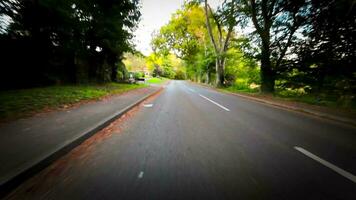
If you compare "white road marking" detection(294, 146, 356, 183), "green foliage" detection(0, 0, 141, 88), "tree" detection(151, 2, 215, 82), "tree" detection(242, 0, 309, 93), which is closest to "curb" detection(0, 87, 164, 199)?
"white road marking" detection(294, 146, 356, 183)

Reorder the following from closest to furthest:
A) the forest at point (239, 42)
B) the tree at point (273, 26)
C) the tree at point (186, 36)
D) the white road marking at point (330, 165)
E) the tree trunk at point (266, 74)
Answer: the white road marking at point (330, 165)
the forest at point (239, 42)
the tree at point (273, 26)
the tree trunk at point (266, 74)
the tree at point (186, 36)

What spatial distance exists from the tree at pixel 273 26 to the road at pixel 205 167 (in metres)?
10.6

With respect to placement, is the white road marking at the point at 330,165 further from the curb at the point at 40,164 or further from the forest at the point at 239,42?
the forest at the point at 239,42

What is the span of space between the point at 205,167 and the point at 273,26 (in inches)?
578

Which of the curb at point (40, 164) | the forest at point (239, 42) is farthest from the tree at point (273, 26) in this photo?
the curb at point (40, 164)

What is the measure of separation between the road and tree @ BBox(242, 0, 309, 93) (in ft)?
34.8

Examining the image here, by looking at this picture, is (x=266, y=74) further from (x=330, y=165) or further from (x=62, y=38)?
(x=62, y=38)

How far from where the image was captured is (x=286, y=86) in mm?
14969

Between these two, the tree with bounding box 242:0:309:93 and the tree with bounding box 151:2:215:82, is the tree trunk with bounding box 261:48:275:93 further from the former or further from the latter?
the tree with bounding box 151:2:215:82

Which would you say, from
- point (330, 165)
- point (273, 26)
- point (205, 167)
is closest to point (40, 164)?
point (205, 167)

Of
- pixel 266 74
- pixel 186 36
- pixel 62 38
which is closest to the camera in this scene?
pixel 62 38

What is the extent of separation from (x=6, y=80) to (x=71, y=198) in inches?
490

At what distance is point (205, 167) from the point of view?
3.14 meters

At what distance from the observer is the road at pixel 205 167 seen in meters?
2.46
